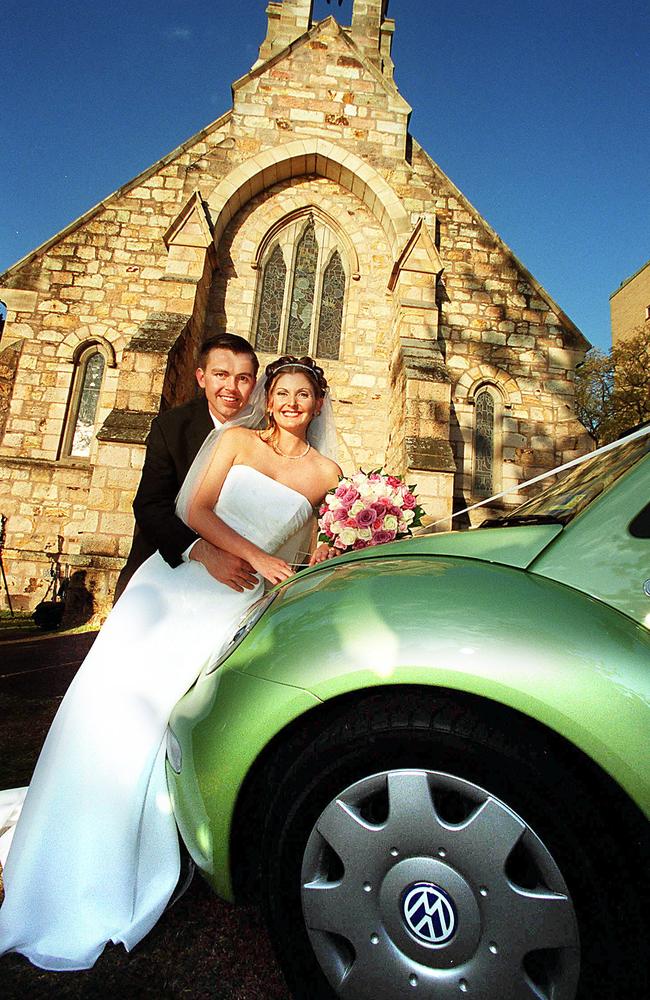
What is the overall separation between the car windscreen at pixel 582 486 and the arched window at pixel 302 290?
9.68 meters

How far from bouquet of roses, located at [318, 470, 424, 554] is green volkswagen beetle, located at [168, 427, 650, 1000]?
867 mm

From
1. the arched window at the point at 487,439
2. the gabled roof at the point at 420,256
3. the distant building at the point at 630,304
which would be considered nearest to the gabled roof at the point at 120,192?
the gabled roof at the point at 420,256

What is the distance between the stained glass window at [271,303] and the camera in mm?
10984

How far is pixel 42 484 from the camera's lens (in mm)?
9930

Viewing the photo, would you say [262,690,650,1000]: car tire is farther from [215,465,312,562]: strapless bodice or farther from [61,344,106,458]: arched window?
[61,344,106,458]: arched window

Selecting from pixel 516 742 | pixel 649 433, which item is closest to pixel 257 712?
pixel 516 742

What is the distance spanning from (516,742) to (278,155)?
39.2 ft

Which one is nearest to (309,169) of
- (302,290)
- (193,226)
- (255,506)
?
(302,290)

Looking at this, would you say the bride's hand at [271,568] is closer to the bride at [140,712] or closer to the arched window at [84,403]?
the bride at [140,712]

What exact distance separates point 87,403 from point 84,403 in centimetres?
6

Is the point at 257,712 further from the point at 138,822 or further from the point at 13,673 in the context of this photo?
the point at 13,673

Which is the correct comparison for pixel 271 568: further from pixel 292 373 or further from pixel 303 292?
pixel 303 292

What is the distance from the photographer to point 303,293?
1123cm

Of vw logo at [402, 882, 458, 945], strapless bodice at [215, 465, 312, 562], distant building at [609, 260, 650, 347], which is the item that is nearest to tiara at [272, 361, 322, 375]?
strapless bodice at [215, 465, 312, 562]
